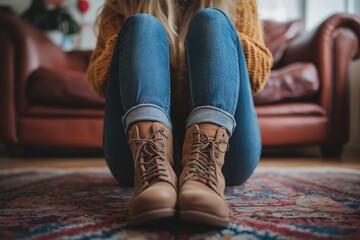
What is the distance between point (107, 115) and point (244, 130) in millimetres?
303

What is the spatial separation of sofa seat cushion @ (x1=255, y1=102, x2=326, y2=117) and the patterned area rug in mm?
649

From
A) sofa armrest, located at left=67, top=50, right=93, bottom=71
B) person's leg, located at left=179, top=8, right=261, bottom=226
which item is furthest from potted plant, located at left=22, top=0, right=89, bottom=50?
person's leg, located at left=179, top=8, right=261, bottom=226

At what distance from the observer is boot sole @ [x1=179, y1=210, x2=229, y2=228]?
1.84 feet

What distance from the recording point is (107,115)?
0.87 metres

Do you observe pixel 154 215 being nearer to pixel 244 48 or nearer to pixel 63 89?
pixel 244 48

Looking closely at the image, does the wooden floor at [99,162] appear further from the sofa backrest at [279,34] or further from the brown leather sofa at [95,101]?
the sofa backrest at [279,34]

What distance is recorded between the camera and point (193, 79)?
2.40 ft

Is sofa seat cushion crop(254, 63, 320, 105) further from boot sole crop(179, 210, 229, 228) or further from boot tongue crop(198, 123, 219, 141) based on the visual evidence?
boot sole crop(179, 210, 229, 228)

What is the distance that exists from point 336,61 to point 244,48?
1.11 m

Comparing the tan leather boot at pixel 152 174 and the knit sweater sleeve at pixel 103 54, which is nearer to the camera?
the tan leather boot at pixel 152 174

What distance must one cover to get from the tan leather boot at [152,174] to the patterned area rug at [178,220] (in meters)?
0.03

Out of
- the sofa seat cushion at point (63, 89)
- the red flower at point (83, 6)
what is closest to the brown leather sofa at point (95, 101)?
the sofa seat cushion at point (63, 89)

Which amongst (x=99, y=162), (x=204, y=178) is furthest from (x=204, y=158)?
(x=99, y=162)

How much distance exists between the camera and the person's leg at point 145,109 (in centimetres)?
59
